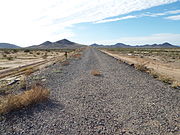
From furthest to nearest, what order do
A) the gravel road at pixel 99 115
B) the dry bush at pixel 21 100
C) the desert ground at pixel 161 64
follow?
the desert ground at pixel 161 64 → the dry bush at pixel 21 100 → the gravel road at pixel 99 115

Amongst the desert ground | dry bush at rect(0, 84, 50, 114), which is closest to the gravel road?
dry bush at rect(0, 84, 50, 114)

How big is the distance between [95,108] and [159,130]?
2.63 metres

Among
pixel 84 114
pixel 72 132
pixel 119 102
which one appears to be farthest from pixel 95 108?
pixel 72 132

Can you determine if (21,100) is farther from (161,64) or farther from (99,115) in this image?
(161,64)

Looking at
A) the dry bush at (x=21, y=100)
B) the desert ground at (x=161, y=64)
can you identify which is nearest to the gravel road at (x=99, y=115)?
the dry bush at (x=21, y=100)

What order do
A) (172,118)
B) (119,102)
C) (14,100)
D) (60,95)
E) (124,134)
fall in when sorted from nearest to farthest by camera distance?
(124,134) → (172,118) → (14,100) → (119,102) → (60,95)

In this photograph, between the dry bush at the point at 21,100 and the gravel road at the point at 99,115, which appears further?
the dry bush at the point at 21,100

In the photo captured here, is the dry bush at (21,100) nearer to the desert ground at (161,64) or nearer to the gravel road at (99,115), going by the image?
the gravel road at (99,115)

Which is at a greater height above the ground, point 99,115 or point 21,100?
point 21,100

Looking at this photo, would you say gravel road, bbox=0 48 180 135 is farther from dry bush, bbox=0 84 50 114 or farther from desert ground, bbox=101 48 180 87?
desert ground, bbox=101 48 180 87

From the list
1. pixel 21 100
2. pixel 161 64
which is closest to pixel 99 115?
pixel 21 100

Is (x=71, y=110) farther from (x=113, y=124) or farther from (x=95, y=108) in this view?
(x=113, y=124)

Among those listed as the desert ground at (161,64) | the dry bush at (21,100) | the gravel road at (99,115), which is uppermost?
the dry bush at (21,100)

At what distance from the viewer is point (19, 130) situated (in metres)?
5.62
